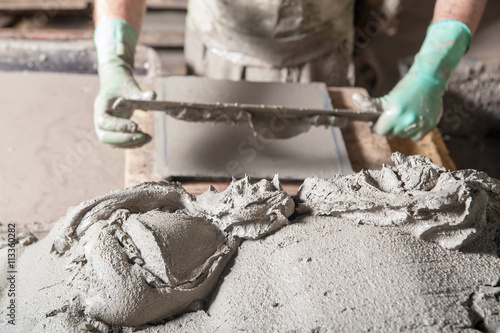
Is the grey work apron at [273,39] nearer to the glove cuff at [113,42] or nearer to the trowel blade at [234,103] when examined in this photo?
the trowel blade at [234,103]

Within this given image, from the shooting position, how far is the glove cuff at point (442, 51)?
6.77ft

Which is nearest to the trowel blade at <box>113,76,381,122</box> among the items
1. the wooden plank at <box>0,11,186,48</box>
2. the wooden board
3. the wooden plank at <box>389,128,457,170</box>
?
the wooden board

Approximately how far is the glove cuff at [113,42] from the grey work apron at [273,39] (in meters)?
0.52

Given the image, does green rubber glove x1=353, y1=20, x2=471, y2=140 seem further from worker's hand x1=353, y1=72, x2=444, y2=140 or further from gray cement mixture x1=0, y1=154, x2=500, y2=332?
gray cement mixture x1=0, y1=154, x2=500, y2=332

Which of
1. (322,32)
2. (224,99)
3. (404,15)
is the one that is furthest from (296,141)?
(404,15)

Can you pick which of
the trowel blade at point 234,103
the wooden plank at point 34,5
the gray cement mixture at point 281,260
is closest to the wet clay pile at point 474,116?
the trowel blade at point 234,103

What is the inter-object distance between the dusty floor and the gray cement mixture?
0.96 metres

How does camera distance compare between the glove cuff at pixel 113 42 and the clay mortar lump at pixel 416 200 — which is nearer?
the clay mortar lump at pixel 416 200

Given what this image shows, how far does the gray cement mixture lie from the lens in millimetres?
1025

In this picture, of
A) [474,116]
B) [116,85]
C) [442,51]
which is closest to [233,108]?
[116,85]

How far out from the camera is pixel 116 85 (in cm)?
197

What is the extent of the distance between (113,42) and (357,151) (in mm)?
1167

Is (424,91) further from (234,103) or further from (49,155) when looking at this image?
(49,155)

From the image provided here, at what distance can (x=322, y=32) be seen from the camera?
8.23ft
